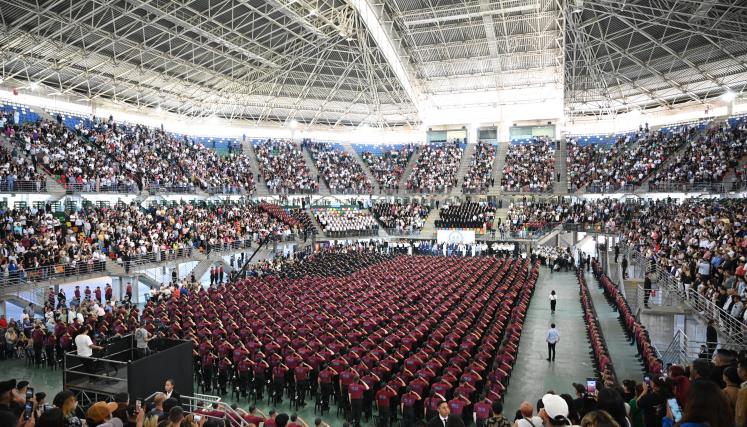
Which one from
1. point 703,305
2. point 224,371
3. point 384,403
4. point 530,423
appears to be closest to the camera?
point 530,423

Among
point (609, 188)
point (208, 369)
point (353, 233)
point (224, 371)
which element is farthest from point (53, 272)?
point (609, 188)

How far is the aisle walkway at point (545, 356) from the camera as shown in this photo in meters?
13.8

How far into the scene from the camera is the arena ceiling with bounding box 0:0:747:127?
1148 inches

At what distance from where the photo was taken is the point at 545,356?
16938mm

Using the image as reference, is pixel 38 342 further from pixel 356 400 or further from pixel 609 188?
pixel 609 188

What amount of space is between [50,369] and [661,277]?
22.4m

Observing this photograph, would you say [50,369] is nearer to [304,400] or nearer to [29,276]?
[29,276]

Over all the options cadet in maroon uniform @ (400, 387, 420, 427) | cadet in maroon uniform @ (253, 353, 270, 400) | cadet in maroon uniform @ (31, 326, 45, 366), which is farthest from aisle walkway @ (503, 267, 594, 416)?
cadet in maroon uniform @ (31, 326, 45, 366)

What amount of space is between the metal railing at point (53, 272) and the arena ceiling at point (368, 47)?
1240 centimetres

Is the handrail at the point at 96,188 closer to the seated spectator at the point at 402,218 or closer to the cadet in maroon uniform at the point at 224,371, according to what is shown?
the cadet in maroon uniform at the point at 224,371

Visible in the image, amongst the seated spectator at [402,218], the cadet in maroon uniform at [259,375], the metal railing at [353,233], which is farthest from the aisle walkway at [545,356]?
the seated spectator at [402,218]

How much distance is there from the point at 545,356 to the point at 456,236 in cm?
2528

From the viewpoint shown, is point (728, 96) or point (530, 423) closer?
point (530, 423)

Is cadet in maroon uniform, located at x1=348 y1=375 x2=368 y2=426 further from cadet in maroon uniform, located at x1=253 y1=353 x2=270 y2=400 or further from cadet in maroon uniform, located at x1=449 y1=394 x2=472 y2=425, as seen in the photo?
cadet in maroon uniform, located at x1=253 y1=353 x2=270 y2=400
